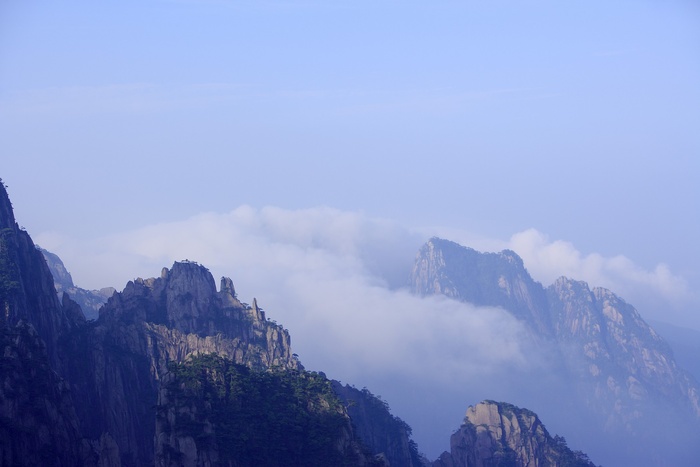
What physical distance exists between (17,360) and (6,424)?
31.4 ft

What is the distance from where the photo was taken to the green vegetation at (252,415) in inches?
6496

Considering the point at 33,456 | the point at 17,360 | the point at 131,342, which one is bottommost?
the point at 33,456

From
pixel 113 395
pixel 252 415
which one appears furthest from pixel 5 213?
pixel 252 415

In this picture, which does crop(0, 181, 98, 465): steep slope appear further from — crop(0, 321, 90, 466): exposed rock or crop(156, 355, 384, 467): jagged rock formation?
crop(156, 355, 384, 467): jagged rock formation

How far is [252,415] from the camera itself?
6821 inches

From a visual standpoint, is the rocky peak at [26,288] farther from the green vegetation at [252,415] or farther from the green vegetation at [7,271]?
the green vegetation at [252,415]

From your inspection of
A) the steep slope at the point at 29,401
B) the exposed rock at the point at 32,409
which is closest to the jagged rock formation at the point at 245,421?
the steep slope at the point at 29,401

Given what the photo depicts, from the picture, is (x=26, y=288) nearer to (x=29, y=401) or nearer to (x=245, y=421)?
(x=29, y=401)

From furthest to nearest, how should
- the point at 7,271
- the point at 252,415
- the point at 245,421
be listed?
the point at 7,271 < the point at 252,415 < the point at 245,421

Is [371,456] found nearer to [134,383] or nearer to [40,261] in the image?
[134,383]

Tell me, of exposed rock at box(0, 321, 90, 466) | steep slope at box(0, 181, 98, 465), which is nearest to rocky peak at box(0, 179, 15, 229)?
steep slope at box(0, 181, 98, 465)

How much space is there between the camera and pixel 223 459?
6412 inches

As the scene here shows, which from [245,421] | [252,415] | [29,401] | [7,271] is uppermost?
[7,271]

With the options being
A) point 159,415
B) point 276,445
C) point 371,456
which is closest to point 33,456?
point 159,415
